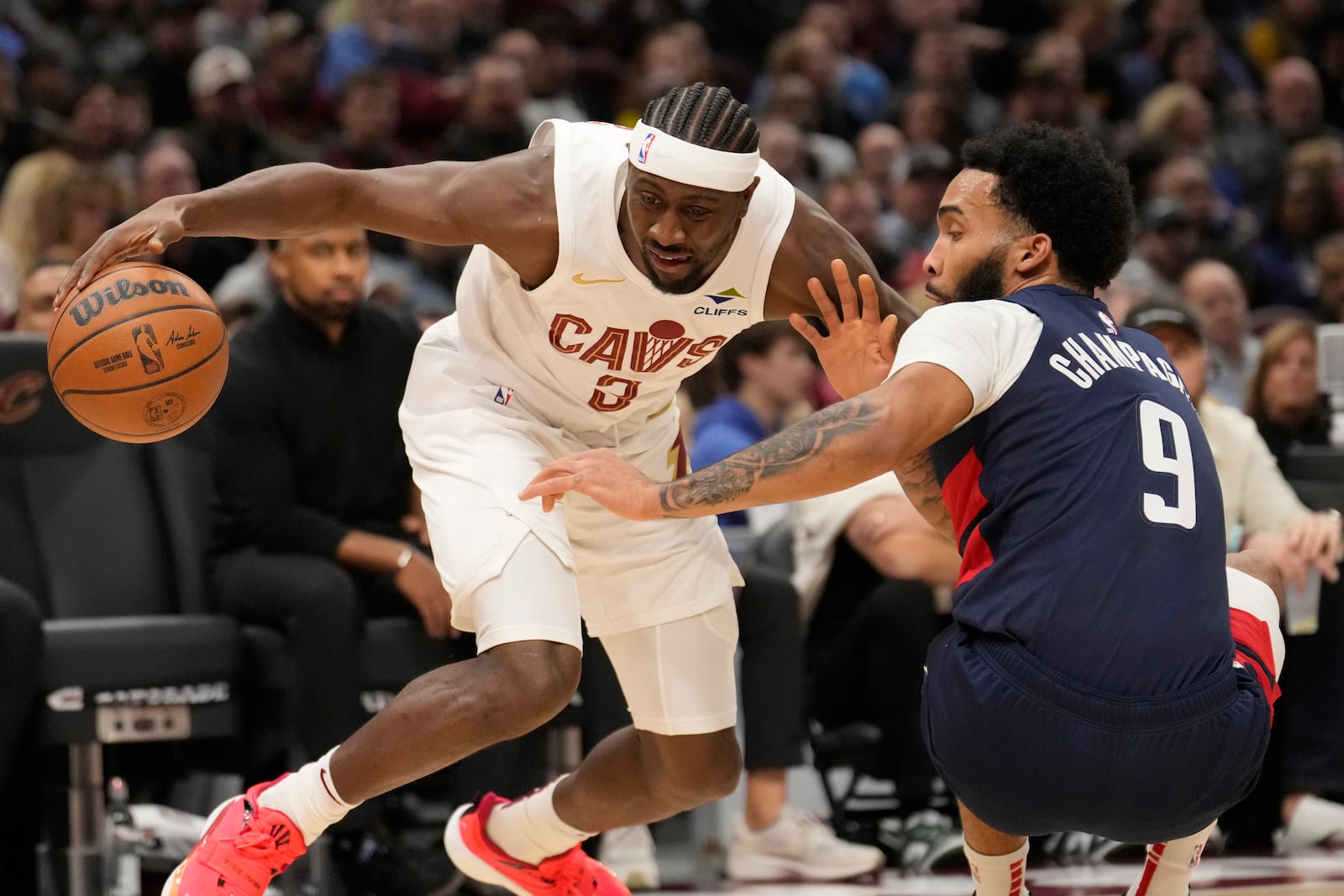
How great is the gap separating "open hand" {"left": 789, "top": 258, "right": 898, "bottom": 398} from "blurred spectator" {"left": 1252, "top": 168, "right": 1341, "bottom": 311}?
710cm

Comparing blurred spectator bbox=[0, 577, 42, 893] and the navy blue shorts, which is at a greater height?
the navy blue shorts

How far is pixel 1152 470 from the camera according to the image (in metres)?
3.00

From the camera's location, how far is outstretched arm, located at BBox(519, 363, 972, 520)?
9.55 feet

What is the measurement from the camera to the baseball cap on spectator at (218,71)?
8227mm

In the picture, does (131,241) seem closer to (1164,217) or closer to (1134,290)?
(1134,290)

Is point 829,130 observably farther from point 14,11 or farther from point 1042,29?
point 14,11

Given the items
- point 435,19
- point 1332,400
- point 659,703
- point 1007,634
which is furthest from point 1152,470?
point 435,19

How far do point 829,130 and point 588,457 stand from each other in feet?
25.9

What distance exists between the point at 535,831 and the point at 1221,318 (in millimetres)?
5069

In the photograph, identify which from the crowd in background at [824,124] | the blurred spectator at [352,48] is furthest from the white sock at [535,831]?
the blurred spectator at [352,48]

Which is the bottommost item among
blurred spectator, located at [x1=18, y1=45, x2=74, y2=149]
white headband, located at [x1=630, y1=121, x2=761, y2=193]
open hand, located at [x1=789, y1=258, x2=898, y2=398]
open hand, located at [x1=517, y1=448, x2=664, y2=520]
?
open hand, located at [x1=517, y1=448, x2=664, y2=520]

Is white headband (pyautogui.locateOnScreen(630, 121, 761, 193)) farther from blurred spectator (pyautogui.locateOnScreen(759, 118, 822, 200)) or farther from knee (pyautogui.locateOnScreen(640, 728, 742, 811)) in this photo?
blurred spectator (pyautogui.locateOnScreen(759, 118, 822, 200))

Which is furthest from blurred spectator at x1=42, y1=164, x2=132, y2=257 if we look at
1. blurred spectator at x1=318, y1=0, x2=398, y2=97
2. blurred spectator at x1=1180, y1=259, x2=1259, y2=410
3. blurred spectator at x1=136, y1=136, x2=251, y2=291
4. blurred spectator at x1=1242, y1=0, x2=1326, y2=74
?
blurred spectator at x1=1242, y1=0, x2=1326, y2=74

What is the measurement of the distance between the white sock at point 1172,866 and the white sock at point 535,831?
4.36 ft
